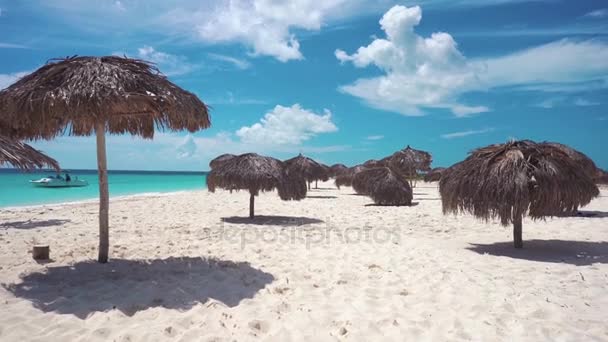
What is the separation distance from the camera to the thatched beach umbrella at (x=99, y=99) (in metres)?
3.85

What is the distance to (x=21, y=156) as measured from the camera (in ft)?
17.6

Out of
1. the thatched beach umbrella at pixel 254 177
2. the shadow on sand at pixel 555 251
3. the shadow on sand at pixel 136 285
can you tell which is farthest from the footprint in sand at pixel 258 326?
the thatched beach umbrella at pixel 254 177

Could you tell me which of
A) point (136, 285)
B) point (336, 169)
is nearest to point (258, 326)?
point (136, 285)

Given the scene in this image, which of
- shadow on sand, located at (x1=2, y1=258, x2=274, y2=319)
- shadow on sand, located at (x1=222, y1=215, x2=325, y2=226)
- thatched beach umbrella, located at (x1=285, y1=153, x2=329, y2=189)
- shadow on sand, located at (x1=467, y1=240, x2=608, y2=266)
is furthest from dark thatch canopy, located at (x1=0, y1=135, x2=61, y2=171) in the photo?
thatched beach umbrella, located at (x1=285, y1=153, x2=329, y2=189)

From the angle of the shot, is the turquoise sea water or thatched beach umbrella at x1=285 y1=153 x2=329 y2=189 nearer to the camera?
the turquoise sea water

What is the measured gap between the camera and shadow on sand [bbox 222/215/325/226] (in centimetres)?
939

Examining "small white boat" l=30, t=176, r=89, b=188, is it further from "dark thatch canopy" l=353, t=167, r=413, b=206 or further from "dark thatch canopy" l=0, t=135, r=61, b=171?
"dark thatch canopy" l=0, t=135, r=61, b=171

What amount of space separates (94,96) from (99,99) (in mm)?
62

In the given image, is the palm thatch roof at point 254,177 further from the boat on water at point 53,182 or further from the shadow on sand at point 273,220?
the boat on water at point 53,182

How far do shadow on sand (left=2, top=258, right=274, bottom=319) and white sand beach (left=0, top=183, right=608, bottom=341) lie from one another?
0.07ft

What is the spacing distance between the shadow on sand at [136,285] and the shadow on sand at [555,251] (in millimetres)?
4022

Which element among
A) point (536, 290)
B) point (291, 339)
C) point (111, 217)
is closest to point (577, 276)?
point (536, 290)

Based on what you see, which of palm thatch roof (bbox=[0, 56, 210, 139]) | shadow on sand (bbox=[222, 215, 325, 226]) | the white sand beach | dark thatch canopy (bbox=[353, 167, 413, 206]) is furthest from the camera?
dark thatch canopy (bbox=[353, 167, 413, 206])

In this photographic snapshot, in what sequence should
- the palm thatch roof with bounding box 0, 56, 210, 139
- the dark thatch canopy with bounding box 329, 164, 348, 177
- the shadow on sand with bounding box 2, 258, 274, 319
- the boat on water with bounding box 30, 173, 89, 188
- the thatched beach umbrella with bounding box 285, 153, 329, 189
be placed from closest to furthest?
the shadow on sand with bounding box 2, 258, 274, 319, the palm thatch roof with bounding box 0, 56, 210, 139, the thatched beach umbrella with bounding box 285, 153, 329, 189, the boat on water with bounding box 30, 173, 89, 188, the dark thatch canopy with bounding box 329, 164, 348, 177
